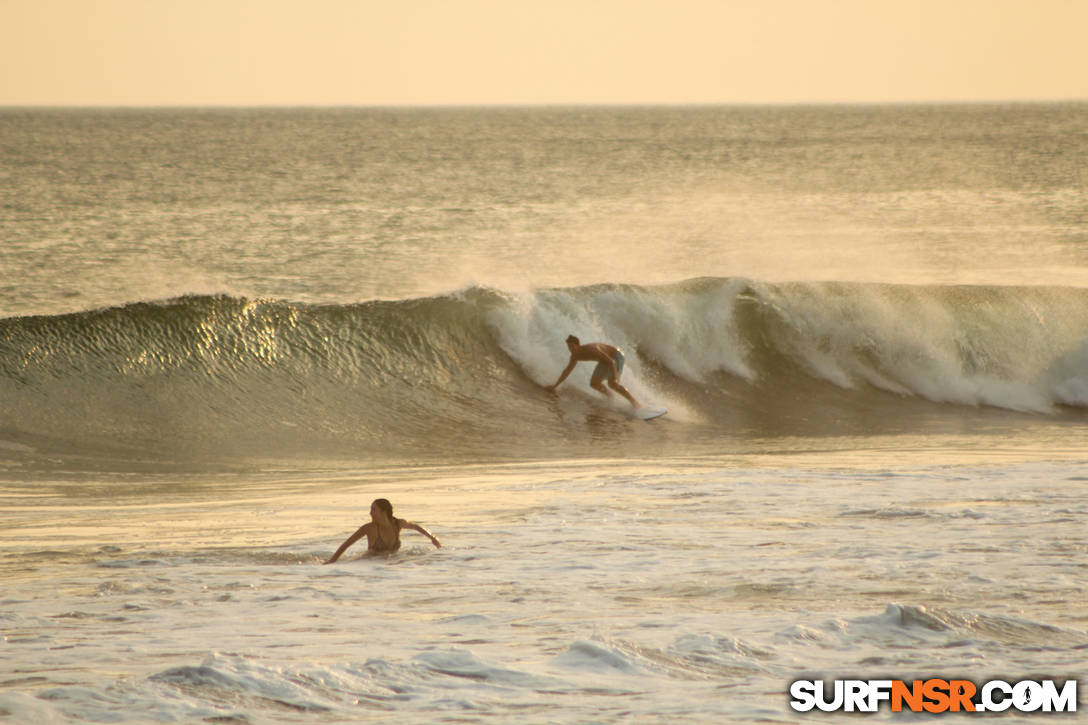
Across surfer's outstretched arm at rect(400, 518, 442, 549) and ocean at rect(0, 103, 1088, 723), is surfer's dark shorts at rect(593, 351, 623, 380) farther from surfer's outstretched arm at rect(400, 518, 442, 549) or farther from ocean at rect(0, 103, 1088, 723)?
surfer's outstretched arm at rect(400, 518, 442, 549)

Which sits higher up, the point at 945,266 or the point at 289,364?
the point at 945,266

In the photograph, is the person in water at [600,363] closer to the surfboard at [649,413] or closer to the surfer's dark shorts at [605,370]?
the surfer's dark shorts at [605,370]

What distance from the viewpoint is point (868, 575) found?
7.82m

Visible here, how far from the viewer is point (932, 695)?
585cm

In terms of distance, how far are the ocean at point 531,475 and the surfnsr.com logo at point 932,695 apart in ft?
0.31

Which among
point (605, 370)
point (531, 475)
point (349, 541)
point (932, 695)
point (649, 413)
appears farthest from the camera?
point (605, 370)

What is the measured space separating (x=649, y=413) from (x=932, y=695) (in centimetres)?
1016

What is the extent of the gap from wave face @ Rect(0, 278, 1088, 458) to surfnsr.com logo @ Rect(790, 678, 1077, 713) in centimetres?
862

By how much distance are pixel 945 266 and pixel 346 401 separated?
61.7 ft

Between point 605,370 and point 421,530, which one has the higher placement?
point 605,370

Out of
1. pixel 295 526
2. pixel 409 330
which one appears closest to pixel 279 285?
pixel 409 330

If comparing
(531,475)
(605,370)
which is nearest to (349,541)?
(531,475)

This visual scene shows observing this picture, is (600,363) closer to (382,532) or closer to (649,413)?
(649,413)

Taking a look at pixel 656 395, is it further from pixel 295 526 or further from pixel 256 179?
pixel 256 179
